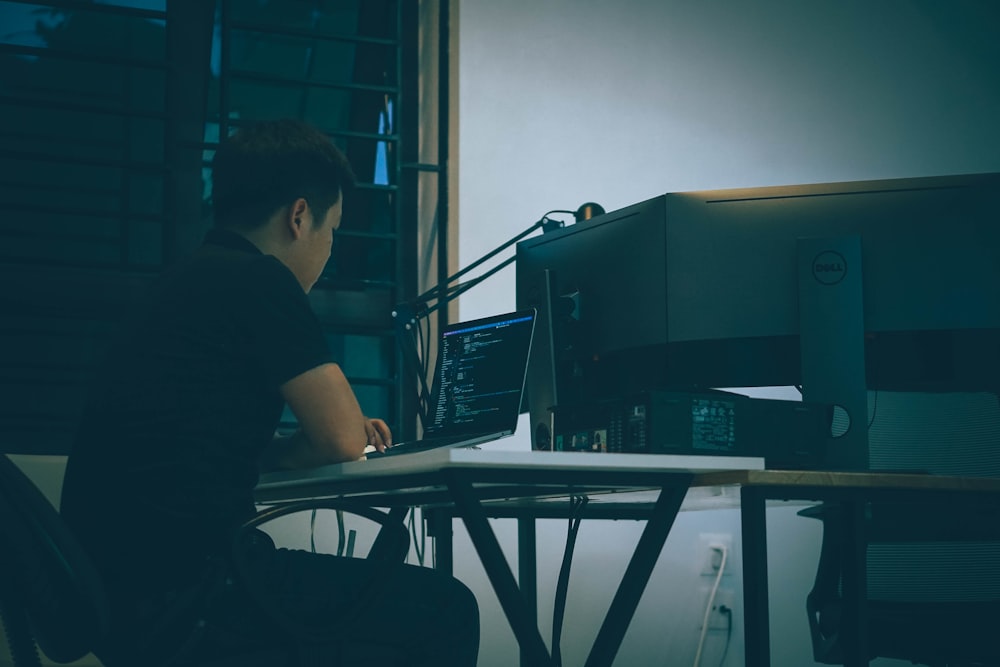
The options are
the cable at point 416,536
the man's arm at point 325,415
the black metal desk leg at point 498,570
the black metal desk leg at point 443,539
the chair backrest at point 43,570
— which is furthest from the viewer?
the cable at point 416,536

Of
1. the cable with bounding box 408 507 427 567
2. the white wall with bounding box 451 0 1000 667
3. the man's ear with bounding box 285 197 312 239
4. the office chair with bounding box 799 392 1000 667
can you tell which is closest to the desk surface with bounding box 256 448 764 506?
the man's ear with bounding box 285 197 312 239

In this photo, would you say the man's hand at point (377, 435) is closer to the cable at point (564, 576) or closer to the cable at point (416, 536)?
the cable at point (564, 576)

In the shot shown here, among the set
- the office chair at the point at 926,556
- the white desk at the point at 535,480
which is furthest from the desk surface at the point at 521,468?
the office chair at the point at 926,556

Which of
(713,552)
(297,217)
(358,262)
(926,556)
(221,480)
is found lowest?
(713,552)

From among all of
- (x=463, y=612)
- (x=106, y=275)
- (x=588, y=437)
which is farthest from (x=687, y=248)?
(x=106, y=275)

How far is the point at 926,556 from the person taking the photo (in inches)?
95.3

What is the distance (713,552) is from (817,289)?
66.6 inches

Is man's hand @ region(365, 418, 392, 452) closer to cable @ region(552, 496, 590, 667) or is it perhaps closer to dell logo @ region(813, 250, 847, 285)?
cable @ region(552, 496, 590, 667)

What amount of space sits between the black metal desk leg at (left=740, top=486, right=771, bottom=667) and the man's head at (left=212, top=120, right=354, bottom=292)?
81 cm

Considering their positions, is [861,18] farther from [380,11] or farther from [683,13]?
[380,11]

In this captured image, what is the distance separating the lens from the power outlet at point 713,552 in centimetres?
334

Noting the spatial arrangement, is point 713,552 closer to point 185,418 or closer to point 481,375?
point 481,375

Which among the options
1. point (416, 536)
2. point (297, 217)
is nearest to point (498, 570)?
point (297, 217)

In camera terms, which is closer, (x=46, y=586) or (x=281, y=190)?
(x=46, y=586)
